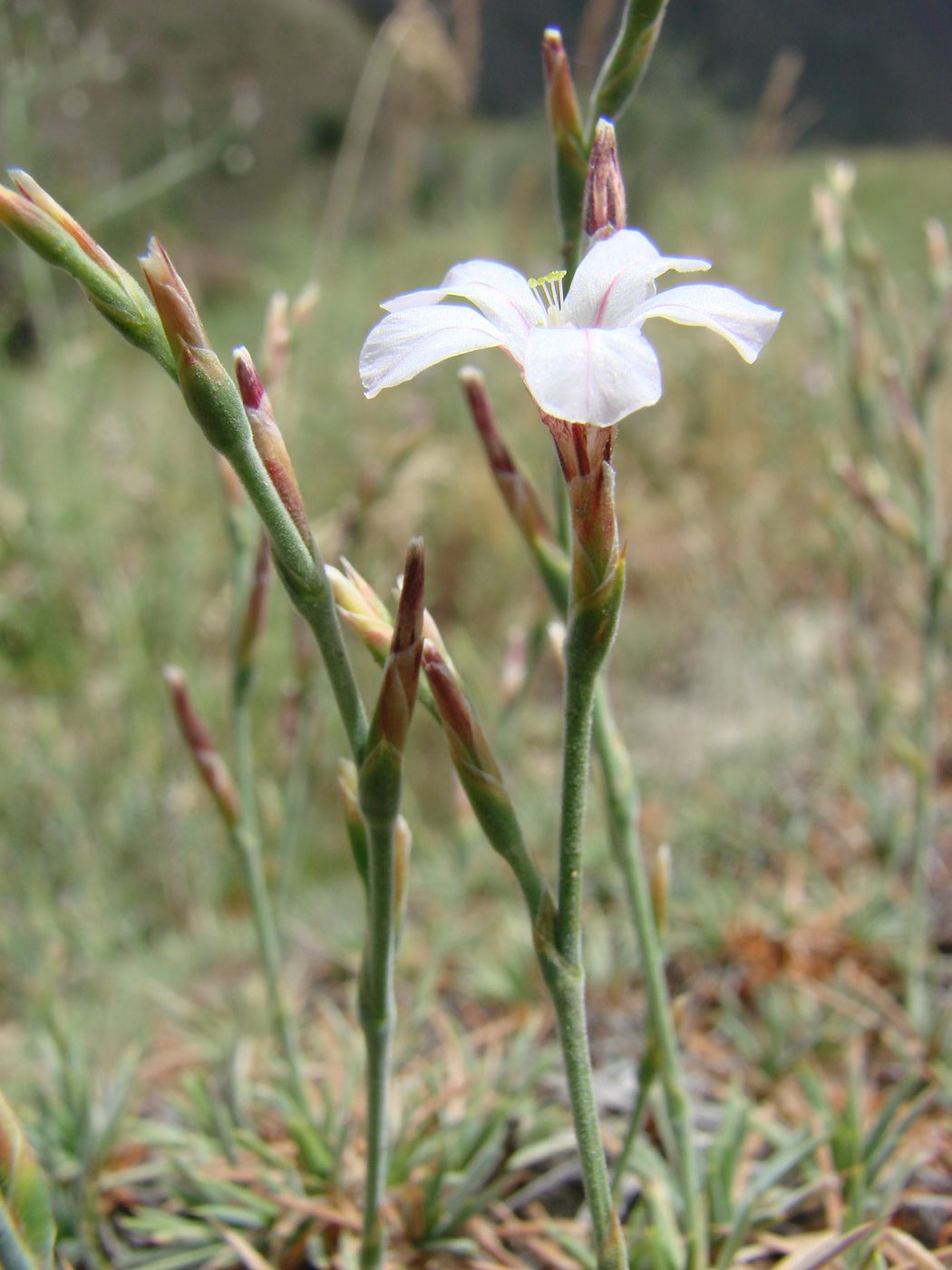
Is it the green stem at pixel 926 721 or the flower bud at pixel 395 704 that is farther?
the green stem at pixel 926 721

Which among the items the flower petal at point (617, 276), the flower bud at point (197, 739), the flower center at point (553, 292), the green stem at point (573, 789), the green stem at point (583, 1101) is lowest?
the green stem at point (583, 1101)

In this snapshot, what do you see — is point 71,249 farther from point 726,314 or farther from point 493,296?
point 726,314

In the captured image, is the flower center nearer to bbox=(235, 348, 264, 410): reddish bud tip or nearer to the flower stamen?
the flower stamen

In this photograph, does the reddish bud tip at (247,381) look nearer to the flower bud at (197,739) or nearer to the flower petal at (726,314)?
the flower petal at (726,314)

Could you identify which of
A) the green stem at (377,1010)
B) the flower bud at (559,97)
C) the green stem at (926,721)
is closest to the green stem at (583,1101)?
the green stem at (377,1010)

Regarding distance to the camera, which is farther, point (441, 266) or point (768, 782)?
point (441, 266)

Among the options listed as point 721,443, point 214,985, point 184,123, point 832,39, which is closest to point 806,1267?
point 214,985

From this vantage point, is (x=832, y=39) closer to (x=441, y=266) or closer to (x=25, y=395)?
(x=441, y=266)
